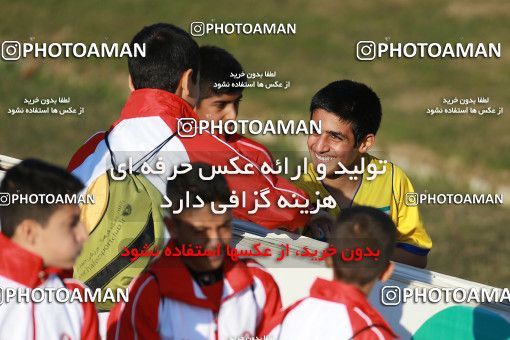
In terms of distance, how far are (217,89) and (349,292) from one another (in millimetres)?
1733

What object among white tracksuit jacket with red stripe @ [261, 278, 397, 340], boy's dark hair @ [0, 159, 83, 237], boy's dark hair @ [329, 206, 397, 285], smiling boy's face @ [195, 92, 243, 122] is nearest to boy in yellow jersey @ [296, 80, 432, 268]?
smiling boy's face @ [195, 92, 243, 122]

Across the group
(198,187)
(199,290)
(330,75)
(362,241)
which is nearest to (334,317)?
(362,241)

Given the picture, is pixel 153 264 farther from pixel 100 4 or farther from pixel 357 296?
pixel 100 4

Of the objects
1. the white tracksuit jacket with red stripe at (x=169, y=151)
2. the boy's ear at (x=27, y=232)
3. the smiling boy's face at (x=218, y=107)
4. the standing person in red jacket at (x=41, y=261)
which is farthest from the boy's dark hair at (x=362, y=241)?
the smiling boy's face at (x=218, y=107)

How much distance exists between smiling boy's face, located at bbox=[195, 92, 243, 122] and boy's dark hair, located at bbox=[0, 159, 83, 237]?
143cm

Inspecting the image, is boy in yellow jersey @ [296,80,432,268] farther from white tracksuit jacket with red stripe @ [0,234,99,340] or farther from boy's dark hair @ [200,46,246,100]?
white tracksuit jacket with red stripe @ [0,234,99,340]

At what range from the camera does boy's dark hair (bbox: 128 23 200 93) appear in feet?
14.3

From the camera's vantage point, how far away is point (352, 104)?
4707 mm

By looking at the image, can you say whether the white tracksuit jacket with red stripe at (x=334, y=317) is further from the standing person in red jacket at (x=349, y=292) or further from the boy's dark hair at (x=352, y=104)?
the boy's dark hair at (x=352, y=104)

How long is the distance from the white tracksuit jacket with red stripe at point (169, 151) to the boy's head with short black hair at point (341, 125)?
1.44ft

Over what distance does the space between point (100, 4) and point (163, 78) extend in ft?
34.0

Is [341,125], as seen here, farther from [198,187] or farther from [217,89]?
[198,187]

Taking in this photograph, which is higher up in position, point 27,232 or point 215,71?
point 215,71

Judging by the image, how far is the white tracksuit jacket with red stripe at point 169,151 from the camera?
4.07 metres
